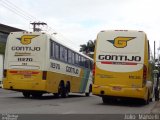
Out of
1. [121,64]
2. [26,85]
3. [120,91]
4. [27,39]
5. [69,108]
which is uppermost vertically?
[27,39]

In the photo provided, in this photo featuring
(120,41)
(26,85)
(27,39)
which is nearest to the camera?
(120,41)

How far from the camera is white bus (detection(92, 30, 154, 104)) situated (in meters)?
20.7

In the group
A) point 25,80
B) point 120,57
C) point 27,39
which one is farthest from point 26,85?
point 120,57

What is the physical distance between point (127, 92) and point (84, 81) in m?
13.6

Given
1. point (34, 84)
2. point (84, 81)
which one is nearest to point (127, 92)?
point (34, 84)

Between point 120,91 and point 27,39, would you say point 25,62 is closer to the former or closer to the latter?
point 27,39

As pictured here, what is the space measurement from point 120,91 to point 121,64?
1212mm

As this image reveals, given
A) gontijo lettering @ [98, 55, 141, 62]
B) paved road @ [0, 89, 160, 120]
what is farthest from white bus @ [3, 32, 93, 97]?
gontijo lettering @ [98, 55, 141, 62]

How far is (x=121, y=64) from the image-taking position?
68.8ft

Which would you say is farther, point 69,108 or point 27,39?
point 27,39

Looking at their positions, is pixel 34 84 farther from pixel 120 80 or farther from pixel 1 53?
Answer: pixel 1 53

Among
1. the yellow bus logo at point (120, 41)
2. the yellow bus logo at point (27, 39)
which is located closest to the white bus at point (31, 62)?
the yellow bus logo at point (27, 39)

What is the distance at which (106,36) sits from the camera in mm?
21391

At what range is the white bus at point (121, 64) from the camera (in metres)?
20.7
